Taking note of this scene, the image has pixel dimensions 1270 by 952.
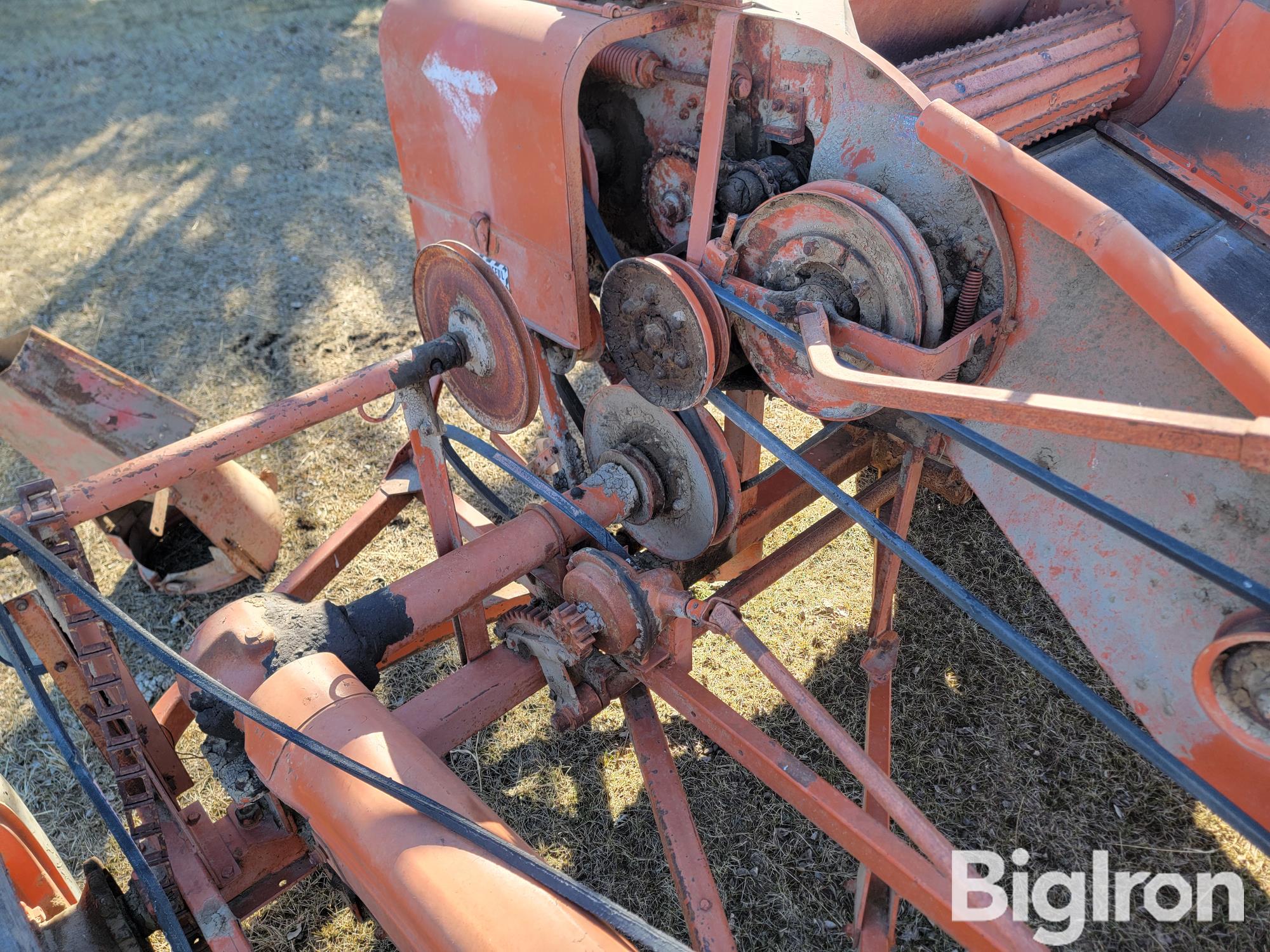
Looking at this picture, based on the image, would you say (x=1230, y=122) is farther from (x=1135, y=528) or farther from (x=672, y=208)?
(x=1135, y=528)

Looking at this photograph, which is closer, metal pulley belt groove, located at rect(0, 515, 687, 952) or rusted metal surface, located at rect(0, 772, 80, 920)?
metal pulley belt groove, located at rect(0, 515, 687, 952)

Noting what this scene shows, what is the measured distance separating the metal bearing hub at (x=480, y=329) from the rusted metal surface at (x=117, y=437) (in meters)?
1.50

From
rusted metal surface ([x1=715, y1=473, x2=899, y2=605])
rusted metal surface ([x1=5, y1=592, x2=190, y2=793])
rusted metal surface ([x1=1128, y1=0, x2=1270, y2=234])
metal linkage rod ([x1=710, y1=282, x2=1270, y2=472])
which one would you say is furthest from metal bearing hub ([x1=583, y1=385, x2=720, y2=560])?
rusted metal surface ([x1=1128, y1=0, x2=1270, y2=234])

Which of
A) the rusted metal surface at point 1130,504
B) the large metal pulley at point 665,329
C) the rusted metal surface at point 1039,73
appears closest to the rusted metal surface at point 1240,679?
the rusted metal surface at point 1130,504

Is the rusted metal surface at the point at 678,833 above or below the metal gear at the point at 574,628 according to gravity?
below

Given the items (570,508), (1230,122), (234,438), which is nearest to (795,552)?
(570,508)

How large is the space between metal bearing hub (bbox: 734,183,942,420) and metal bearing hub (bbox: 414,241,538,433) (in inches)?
21.7

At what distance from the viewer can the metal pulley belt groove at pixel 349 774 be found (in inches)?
54.2

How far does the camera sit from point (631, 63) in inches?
89.5

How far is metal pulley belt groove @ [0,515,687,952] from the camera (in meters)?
1.38

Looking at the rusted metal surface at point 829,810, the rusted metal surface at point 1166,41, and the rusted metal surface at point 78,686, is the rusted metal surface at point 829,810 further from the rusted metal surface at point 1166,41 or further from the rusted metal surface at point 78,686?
the rusted metal surface at point 1166,41

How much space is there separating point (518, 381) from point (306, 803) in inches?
42.8

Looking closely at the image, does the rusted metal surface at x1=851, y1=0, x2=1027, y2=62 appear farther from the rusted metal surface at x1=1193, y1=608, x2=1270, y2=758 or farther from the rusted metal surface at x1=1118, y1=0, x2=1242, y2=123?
the rusted metal surface at x1=1193, y1=608, x2=1270, y2=758

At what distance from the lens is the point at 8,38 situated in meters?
9.09
